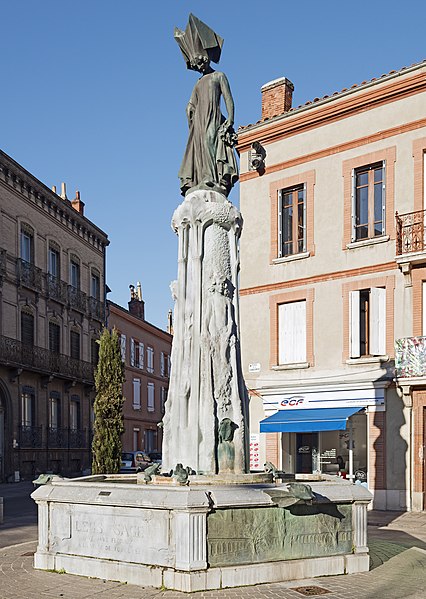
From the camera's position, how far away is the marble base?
25.9ft

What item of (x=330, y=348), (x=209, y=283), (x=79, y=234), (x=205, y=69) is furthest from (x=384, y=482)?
(x=79, y=234)

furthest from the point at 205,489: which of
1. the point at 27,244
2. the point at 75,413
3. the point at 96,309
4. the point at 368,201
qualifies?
the point at 96,309

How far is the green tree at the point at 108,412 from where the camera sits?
25.7 m

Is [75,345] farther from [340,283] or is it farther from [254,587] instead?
[254,587]

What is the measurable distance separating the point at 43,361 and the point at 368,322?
64.4 feet

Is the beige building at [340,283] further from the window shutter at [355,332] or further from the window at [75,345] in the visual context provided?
the window at [75,345]

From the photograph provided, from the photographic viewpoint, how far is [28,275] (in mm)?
34562

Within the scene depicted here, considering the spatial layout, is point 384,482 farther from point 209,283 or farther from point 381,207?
point 209,283

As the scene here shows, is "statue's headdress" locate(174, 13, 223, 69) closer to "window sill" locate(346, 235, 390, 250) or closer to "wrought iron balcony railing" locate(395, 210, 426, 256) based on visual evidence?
"wrought iron balcony railing" locate(395, 210, 426, 256)

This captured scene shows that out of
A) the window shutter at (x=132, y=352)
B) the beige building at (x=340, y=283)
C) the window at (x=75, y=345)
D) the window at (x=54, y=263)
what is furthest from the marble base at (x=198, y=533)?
the window shutter at (x=132, y=352)

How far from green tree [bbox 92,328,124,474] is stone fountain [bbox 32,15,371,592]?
14403mm

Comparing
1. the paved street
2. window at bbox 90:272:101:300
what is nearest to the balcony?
window at bbox 90:272:101:300

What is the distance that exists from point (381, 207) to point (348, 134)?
2455 millimetres

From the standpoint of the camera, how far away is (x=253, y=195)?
2331cm
